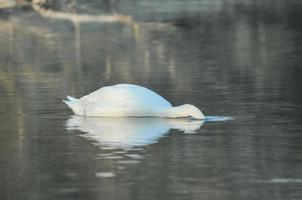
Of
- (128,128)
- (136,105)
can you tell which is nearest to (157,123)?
(136,105)

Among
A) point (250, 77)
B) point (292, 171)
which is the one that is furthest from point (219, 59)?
point (292, 171)

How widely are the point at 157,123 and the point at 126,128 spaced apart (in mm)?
630

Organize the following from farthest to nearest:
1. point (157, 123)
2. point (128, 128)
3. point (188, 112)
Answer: point (188, 112) → point (157, 123) → point (128, 128)

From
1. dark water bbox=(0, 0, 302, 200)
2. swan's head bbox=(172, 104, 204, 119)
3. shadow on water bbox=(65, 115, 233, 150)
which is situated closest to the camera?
dark water bbox=(0, 0, 302, 200)

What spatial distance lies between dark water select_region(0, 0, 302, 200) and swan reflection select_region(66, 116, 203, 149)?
0.01 meters

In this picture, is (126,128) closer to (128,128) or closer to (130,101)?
(128,128)

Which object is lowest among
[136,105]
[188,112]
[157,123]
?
[157,123]

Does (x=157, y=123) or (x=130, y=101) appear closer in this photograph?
(x=157, y=123)

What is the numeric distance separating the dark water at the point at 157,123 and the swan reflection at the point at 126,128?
0.05ft

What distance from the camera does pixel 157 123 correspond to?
13.8m

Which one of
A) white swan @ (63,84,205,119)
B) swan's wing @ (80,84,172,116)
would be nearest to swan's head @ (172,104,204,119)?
white swan @ (63,84,205,119)

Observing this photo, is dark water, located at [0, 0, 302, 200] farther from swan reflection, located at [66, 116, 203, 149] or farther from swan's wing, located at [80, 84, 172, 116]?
swan's wing, located at [80, 84, 172, 116]

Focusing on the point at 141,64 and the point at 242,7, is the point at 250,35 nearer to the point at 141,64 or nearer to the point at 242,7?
the point at 141,64

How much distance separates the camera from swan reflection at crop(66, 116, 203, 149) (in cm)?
1225
